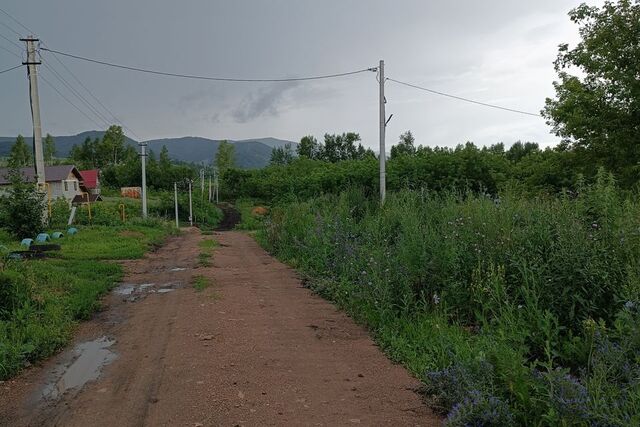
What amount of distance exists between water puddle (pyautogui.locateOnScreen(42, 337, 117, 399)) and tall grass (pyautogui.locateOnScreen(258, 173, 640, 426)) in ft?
10.2

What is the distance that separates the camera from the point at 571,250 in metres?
4.86

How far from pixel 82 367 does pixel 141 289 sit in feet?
15.5

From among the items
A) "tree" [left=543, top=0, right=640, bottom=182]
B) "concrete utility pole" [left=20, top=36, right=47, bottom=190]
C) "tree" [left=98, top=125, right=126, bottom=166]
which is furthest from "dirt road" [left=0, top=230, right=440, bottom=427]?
"tree" [left=98, top=125, right=126, bottom=166]

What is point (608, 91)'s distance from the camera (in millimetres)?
15492

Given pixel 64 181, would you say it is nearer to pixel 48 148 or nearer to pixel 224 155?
pixel 224 155

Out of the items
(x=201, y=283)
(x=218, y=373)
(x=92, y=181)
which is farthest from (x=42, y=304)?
(x=92, y=181)

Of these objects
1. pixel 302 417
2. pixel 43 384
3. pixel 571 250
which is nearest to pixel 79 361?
pixel 43 384

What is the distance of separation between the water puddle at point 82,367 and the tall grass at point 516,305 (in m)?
3.11

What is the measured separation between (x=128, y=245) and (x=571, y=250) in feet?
52.9

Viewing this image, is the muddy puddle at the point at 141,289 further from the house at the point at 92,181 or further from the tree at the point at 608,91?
the house at the point at 92,181

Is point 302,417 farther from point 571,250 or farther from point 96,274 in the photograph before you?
point 96,274

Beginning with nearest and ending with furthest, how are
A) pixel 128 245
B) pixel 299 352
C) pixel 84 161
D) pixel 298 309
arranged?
pixel 299 352, pixel 298 309, pixel 128 245, pixel 84 161

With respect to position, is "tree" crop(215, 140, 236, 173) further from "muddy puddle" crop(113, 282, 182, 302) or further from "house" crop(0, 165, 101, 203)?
"muddy puddle" crop(113, 282, 182, 302)

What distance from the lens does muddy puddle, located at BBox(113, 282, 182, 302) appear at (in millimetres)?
9234
